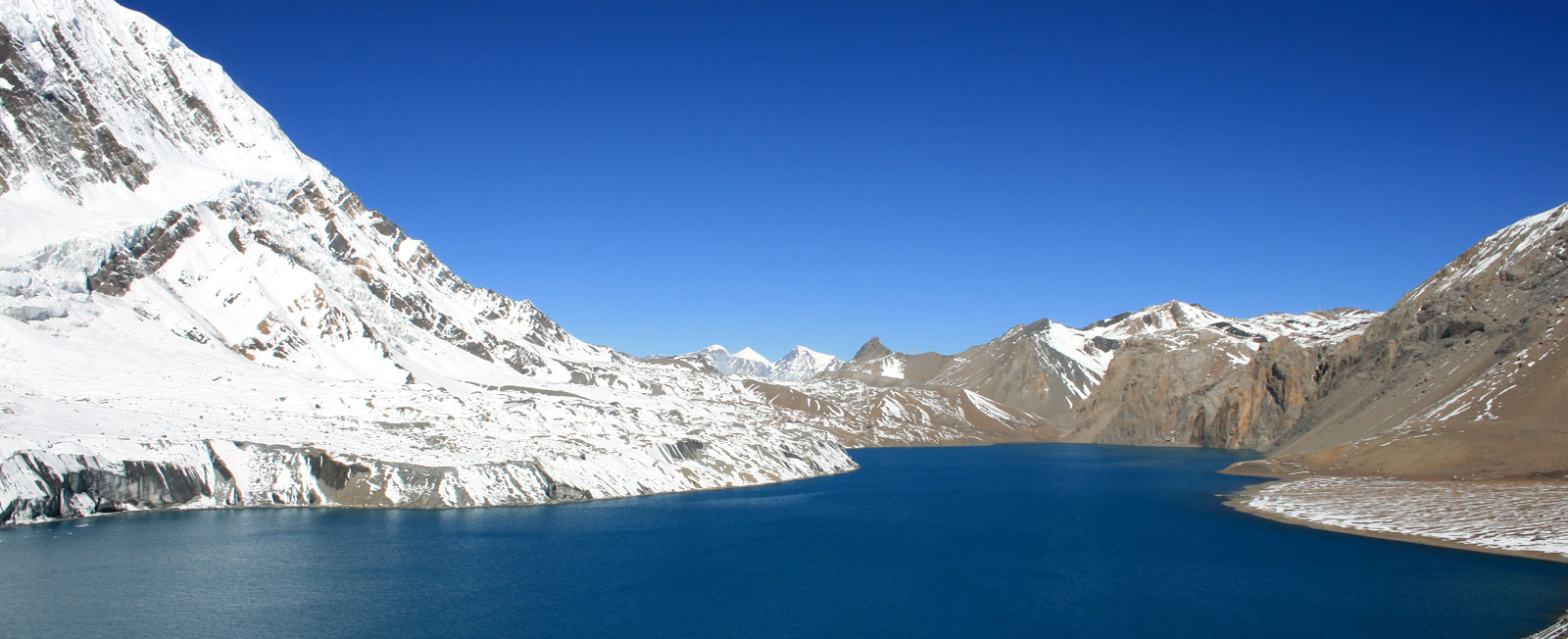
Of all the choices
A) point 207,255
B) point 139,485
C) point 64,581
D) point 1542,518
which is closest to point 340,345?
point 207,255

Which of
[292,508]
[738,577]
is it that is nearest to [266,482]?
[292,508]

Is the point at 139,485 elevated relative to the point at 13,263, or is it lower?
lower

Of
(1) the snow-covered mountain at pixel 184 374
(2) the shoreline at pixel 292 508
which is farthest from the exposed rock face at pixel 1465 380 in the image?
(2) the shoreline at pixel 292 508

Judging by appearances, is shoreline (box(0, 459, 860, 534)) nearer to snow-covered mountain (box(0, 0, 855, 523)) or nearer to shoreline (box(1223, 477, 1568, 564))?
snow-covered mountain (box(0, 0, 855, 523))

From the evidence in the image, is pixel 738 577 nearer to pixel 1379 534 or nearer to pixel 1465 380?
pixel 1379 534

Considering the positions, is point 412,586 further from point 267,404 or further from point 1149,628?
point 267,404

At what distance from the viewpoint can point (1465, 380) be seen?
4441 inches

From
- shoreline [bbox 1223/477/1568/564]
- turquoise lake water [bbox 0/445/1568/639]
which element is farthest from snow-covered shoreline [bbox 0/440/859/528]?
shoreline [bbox 1223/477/1568/564]

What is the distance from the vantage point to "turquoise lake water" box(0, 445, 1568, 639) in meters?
47.2

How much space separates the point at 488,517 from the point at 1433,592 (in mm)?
73331

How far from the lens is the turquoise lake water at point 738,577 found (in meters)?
47.2

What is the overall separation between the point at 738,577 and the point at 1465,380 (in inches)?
4025

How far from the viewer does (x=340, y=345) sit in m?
190

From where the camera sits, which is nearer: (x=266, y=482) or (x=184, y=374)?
(x=266, y=482)
